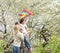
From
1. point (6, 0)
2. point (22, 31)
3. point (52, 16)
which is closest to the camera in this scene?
point (22, 31)

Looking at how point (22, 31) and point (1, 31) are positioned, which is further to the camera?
point (1, 31)

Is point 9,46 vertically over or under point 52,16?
under

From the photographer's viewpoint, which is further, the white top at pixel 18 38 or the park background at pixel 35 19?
the park background at pixel 35 19

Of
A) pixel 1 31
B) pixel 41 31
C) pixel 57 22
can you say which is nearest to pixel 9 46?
pixel 1 31

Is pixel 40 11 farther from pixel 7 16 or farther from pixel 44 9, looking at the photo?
pixel 7 16

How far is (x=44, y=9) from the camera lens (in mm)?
9984

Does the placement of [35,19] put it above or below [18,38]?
below

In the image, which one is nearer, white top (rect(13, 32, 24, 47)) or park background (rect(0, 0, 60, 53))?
white top (rect(13, 32, 24, 47))

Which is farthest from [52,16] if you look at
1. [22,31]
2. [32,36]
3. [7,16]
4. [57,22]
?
[22,31]

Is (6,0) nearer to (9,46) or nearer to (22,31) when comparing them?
(9,46)

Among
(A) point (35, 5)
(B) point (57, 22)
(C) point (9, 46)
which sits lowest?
(C) point (9, 46)

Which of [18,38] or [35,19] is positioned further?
[35,19]

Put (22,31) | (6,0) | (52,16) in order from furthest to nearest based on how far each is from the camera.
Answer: (52,16), (6,0), (22,31)

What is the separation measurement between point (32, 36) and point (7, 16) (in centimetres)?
122
